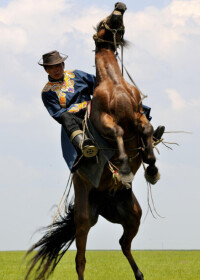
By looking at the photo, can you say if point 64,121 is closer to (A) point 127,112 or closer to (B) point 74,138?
(B) point 74,138

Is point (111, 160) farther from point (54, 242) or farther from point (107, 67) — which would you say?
→ point (54, 242)

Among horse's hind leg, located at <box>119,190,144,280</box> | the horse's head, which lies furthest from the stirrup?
the horse's head

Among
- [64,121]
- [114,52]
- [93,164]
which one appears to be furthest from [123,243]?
[114,52]

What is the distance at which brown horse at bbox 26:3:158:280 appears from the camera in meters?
7.52

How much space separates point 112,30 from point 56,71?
45.9 inches

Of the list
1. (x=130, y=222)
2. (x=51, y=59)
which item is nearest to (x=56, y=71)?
(x=51, y=59)

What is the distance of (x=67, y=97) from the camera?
8.55 metres

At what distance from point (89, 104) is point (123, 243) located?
2.20 m

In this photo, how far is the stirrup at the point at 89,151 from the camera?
772cm

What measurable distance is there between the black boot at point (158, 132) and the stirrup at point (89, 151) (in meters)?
0.90

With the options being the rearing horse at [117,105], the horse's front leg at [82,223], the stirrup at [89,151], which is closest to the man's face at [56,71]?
the rearing horse at [117,105]

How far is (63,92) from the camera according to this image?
28.1 feet

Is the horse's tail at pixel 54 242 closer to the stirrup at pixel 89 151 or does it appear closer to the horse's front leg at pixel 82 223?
the horse's front leg at pixel 82 223

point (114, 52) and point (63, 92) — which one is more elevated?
point (114, 52)
